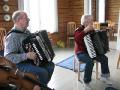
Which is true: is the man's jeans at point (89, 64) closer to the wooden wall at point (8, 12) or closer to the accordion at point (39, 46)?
the accordion at point (39, 46)

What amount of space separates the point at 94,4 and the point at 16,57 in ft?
23.5

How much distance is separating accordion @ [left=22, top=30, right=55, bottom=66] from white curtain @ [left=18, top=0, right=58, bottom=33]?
9.97 ft

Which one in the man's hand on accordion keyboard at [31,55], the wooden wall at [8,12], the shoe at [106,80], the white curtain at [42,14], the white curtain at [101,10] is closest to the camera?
the man's hand on accordion keyboard at [31,55]

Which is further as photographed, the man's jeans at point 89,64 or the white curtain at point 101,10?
the white curtain at point 101,10

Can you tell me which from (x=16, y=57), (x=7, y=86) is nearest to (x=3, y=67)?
(x=7, y=86)

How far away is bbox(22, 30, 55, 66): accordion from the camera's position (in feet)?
9.00

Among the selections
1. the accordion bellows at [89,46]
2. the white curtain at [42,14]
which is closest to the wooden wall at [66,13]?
the white curtain at [42,14]

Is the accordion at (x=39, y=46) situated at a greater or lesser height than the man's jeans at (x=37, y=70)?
greater

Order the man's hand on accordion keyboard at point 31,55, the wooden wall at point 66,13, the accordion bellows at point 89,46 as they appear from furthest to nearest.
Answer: the wooden wall at point 66,13 < the accordion bellows at point 89,46 < the man's hand on accordion keyboard at point 31,55

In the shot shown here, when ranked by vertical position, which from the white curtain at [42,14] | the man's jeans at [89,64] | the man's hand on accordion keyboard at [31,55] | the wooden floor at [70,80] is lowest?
the wooden floor at [70,80]

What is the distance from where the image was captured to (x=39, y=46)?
2.83m

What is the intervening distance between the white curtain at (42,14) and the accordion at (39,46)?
120 inches

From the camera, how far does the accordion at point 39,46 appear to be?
2.74 meters

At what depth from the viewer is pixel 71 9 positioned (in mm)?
8484
